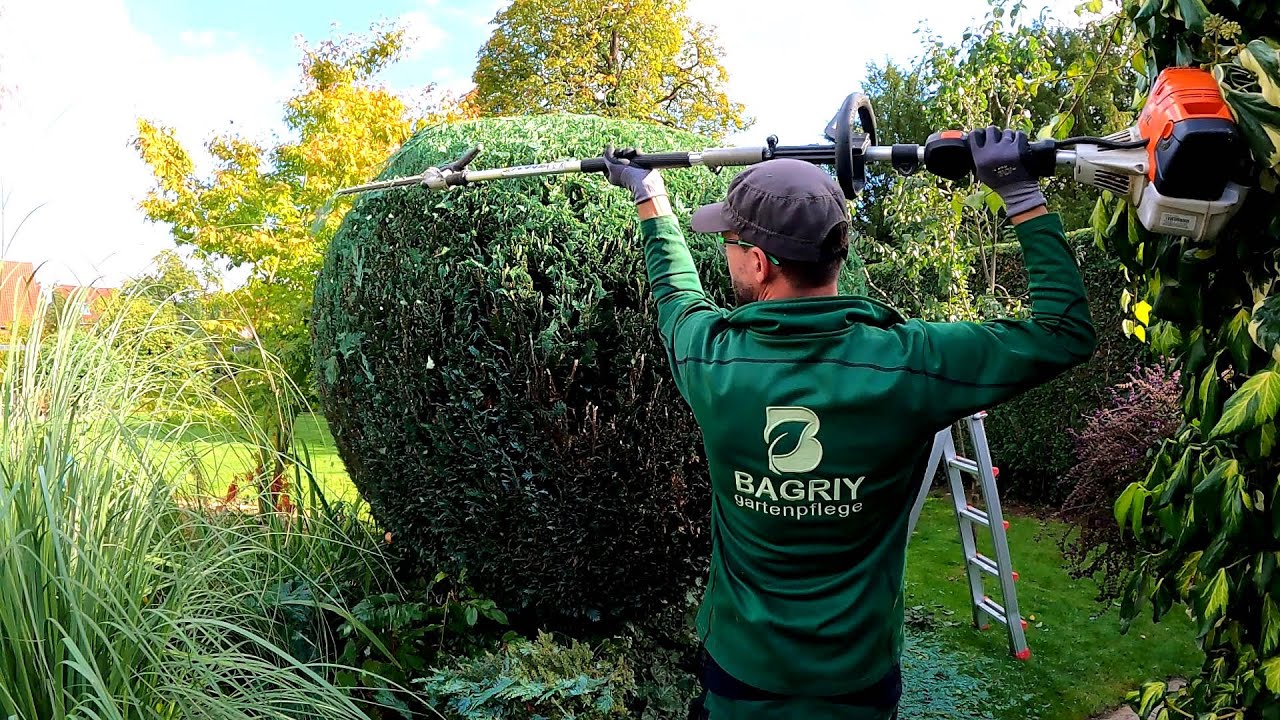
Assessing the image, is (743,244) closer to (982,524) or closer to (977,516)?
(982,524)

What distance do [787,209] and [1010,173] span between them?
1.54ft

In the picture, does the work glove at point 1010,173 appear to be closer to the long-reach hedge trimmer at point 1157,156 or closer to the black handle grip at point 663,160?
the long-reach hedge trimmer at point 1157,156

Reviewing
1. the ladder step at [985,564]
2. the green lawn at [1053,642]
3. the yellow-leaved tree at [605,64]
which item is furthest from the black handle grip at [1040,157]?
the yellow-leaved tree at [605,64]

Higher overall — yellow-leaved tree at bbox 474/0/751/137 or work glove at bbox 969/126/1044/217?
yellow-leaved tree at bbox 474/0/751/137

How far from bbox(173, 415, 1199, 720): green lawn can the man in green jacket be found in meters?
2.60

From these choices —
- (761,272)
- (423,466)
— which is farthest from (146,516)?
(761,272)

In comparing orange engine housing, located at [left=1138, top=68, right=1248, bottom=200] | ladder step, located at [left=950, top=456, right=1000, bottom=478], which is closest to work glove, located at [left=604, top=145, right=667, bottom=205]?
orange engine housing, located at [left=1138, top=68, right=1248, bottom=200]

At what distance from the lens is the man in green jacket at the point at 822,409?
183cm

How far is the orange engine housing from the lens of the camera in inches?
63.6

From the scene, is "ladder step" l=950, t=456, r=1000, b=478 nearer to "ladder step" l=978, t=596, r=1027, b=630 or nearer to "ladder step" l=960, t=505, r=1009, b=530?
"ladder step" l=960, t=505, r=1009, b=530

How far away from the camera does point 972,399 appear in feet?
6.01

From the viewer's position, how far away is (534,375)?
131 inches

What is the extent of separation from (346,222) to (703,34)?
19675mm

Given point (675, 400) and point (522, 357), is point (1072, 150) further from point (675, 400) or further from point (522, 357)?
point (522, 357)
